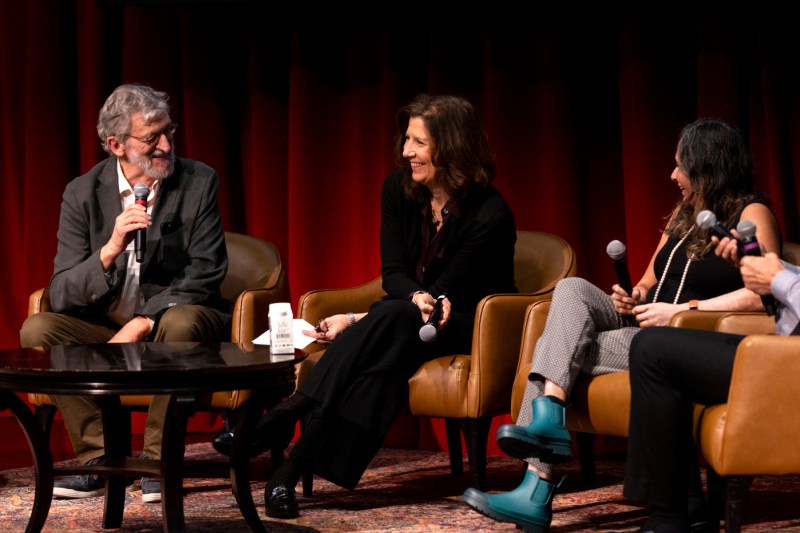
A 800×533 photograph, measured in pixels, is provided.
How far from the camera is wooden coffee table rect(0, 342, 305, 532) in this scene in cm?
232

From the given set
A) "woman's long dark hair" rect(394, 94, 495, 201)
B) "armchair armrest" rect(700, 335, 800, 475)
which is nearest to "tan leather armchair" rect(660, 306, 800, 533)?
"armchair armrest" rect(700, 335, 800, 475)

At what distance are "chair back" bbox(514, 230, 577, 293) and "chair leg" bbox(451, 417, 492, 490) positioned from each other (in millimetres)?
582

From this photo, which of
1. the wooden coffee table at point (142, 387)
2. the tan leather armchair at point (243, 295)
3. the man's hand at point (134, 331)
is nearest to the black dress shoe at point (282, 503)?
the wooden coffee table at point (142, 387)

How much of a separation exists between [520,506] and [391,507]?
56 centimetres

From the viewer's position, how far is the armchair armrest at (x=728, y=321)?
2.67 m

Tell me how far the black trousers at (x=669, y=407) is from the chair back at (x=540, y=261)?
3.62ft

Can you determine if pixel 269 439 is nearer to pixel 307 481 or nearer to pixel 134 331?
pixel 307 481

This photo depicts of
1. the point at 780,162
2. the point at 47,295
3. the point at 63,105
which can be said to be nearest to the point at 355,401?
the point at 47,295

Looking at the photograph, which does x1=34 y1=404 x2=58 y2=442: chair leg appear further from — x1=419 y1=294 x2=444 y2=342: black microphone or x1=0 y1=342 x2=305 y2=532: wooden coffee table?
x1=419 y1=294 x2=444 y2=342: black microphone

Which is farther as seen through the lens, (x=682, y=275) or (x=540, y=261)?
(x=540, y=261)

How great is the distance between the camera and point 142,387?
91.3 inches

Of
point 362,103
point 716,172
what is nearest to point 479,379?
point 716,172

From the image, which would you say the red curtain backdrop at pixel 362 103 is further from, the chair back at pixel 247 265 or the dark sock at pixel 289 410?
the dark sock at pixel 289 410

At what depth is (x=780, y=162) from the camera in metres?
3.73
